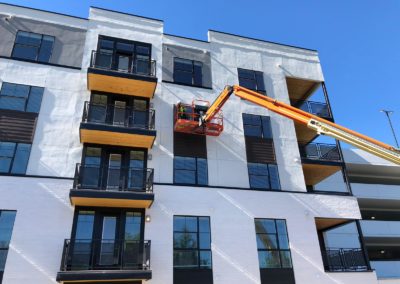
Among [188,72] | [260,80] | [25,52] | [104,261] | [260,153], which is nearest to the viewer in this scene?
[104,261]

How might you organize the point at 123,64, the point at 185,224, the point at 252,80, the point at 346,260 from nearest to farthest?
the point at 185,224 → the point at 346,260 → the point at 123,64 → the point at 252,80

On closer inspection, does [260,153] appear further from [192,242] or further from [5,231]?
[5,231]

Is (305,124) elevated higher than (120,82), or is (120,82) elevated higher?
(120,82)

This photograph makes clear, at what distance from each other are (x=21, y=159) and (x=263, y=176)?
38.1 feet

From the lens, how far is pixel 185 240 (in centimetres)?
1512

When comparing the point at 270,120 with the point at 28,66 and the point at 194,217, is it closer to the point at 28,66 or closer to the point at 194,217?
the point at 194,217

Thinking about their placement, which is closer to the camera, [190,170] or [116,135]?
[116,135]

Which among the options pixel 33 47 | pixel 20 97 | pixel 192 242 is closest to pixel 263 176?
pixel 192 242

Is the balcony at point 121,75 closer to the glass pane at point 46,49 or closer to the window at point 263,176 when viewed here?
the glass pane at point 46,49

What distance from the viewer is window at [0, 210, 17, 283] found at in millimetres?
12750

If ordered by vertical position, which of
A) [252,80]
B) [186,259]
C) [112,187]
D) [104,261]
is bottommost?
[104,261]

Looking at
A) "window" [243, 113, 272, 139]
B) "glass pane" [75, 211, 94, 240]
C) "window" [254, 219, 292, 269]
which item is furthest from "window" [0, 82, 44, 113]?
"window" [254, 219, 292, 269]

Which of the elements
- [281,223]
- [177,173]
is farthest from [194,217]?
[281,223]

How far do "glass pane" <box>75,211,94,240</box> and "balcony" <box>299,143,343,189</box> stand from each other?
11.6 meters
